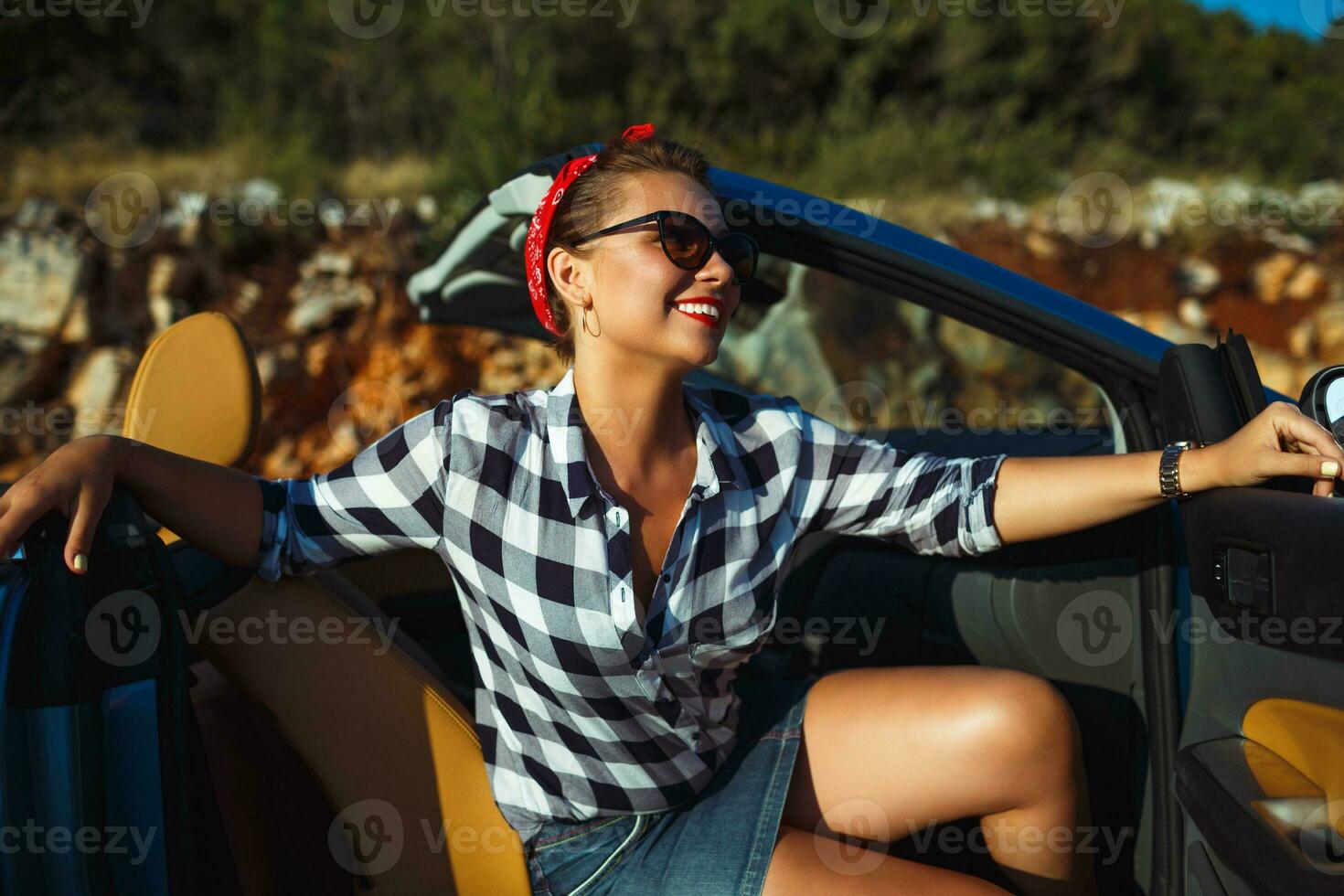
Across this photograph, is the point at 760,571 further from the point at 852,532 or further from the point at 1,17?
the point at 1,17

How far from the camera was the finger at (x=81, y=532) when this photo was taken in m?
1.33

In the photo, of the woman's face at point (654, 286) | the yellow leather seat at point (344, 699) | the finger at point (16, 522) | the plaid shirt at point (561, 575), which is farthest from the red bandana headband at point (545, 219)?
the finger at point (16, 522)

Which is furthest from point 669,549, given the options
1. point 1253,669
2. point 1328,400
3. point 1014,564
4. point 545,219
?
point 1328,400

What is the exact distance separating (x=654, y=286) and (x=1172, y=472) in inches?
35.4

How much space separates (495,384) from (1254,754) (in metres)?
7.25

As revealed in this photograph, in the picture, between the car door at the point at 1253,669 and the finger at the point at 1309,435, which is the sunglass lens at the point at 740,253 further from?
the finger at the point at 1309,435

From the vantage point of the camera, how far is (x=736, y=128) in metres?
13.4

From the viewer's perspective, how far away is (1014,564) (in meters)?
2.03

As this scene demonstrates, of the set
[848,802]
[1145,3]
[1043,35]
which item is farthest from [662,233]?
[1145,3]

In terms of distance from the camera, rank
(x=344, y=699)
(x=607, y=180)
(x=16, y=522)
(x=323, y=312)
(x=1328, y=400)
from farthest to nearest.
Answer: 1. (x=323, y=312)
2. (x=607, y=180)
3. (x=344, y=699)
4. (x=1328, y=400)
5. (x=16, y=522)

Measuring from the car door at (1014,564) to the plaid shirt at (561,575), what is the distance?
0.93ft

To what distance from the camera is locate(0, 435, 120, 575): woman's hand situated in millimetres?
1310

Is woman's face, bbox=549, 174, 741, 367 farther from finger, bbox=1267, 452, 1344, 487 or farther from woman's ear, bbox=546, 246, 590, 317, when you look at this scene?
finger, bbox=1267, 452, 1344, 487

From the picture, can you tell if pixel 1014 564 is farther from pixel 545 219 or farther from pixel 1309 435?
pixel 545 219
